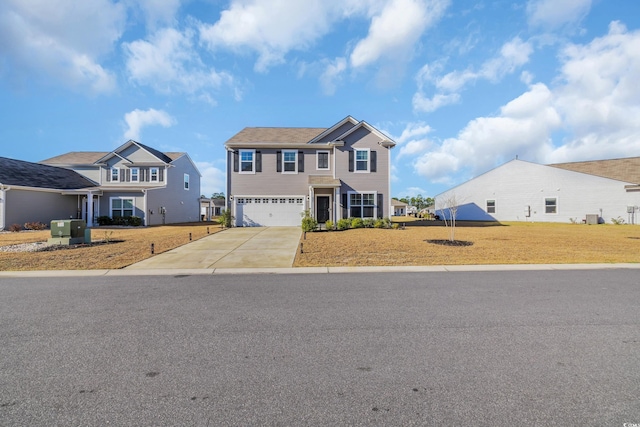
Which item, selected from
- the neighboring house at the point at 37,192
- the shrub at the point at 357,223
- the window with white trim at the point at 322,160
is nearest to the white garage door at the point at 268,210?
the window with white trim at the point at 322,160

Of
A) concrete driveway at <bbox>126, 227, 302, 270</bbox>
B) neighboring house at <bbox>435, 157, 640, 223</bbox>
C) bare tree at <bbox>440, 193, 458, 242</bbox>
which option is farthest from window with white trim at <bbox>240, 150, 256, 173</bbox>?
neighboring house at <bbox>435, 157, 640, 223</bbox>

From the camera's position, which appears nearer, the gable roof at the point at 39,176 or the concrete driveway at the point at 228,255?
the concrete driveway at the point at 228,255

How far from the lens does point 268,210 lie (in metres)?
23.4

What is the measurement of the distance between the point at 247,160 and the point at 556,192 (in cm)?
2867

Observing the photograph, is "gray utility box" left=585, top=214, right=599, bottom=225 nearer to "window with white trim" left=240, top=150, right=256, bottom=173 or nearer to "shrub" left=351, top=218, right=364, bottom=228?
"shrub" left=351, top=218, right=364, bottom=228

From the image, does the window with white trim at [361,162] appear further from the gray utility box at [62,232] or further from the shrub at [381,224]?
the gray utility box at [62,232]

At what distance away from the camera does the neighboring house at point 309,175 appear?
22.3 meters

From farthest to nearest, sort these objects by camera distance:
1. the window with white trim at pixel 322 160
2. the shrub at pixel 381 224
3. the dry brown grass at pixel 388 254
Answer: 1. the window with white trim at pixel 322 160
2. the shrub at pixel 381 224
3. the dry brown grass at pixel 388 254

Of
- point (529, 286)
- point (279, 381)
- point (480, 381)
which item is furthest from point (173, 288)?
point (529, 286)

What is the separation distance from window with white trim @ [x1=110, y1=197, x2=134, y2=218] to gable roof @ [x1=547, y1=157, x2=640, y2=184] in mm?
41691

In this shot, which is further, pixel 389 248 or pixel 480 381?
pixel 389 248

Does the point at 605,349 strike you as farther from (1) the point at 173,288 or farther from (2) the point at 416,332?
(1) the point at 173,288

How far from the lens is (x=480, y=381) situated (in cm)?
311

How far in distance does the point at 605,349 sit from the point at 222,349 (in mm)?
4727
